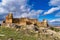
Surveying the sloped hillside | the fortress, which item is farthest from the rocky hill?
the fortress

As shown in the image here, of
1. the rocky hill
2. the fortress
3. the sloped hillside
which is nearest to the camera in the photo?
the sloped hillside

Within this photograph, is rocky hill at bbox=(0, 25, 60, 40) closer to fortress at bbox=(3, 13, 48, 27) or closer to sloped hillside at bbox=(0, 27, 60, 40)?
sloped hillside at bbox=(0, 27, 60, 40)

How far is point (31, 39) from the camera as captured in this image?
78.2 feet

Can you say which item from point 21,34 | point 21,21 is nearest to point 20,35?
point 21,34

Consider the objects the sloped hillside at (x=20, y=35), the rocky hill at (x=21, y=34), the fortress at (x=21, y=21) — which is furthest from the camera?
the fortress at (x=21, y=21)

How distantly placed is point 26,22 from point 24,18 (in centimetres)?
198

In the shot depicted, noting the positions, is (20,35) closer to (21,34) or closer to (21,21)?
(21,34)

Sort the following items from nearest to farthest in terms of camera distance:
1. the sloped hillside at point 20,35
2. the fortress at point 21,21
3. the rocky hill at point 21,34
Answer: the sloped hillside at point 20,35 < the rocky hill at point 21,34 < the fortress at point 21,21

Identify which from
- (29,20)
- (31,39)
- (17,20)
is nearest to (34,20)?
(29,20)

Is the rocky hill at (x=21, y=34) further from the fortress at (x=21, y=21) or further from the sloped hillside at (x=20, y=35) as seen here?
the fortress at (x=21, y=21)

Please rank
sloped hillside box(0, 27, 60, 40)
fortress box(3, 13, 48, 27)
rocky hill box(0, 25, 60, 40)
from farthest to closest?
1. fortress box(3, 13, 48, 27)
2. rocky hill box(0, 25, 60, 40)
3. sloped hillside box(0, 27, 60, 40)

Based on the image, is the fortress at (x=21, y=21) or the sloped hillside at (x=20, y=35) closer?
the sloped hillside at (x=20, y=35)

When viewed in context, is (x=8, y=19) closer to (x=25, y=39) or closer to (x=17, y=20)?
(x=17, y=20)

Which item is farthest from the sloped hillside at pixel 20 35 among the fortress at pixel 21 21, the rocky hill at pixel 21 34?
the fortress at pixel 21 21
